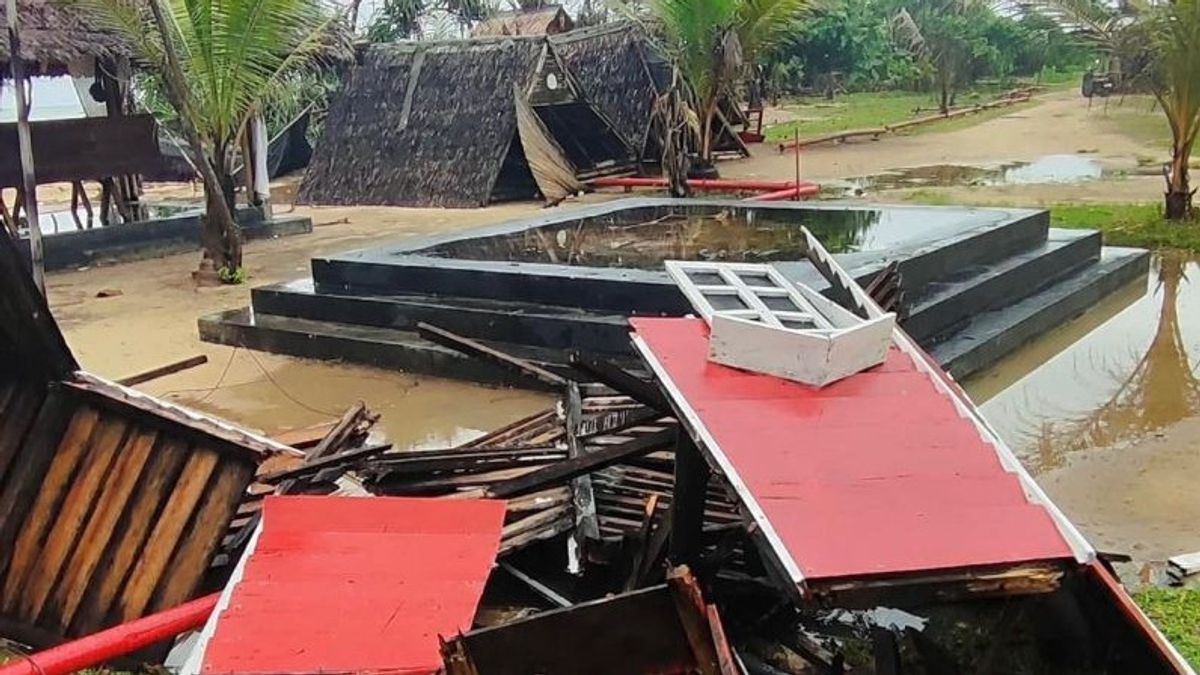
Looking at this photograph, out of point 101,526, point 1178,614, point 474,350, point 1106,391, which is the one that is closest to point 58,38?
point 474,350

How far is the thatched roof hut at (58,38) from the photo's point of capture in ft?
39.2

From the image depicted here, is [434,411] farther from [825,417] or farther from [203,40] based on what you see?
[203,40]

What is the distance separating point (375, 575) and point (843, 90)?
3560 centimetres

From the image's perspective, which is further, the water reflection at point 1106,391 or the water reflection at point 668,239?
the water reflection at point 668,239

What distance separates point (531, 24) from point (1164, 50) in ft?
55.1

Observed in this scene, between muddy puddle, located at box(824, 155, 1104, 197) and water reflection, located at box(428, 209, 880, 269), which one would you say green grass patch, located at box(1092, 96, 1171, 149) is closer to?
muddy puddle, located at box(824, 155, 1104, 197)

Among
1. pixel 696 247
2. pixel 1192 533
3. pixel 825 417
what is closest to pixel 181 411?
pixel 825 417

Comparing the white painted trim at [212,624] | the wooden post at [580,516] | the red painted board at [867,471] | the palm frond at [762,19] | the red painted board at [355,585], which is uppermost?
the palm frond at [762,19]

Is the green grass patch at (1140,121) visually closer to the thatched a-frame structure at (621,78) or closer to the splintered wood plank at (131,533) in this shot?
the thatched a-frame structure at (621,78)

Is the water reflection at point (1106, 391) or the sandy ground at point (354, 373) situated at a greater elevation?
the water reflection at point (1106, 391)

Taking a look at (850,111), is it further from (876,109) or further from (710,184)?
(710,184)

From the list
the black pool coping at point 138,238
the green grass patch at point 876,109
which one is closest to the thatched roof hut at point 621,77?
the green grass patch at point 876,109

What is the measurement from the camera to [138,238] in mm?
13469

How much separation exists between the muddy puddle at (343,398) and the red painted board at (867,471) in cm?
319
